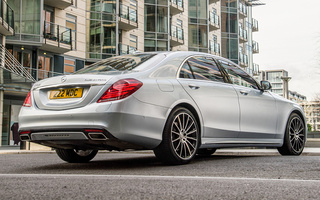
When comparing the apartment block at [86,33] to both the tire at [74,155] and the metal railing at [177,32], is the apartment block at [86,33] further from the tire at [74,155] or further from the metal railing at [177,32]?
the tire at [74,155]

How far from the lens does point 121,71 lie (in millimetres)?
5629

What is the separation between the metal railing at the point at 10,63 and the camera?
2273cm

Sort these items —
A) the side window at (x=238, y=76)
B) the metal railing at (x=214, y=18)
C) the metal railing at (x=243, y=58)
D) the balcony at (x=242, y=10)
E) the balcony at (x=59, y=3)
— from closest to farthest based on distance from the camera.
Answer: the side window at (x=238, y=76) → the balcony at (x=59, y=3) → the metal railing at (x=214, y=18) → the metal railing at (x=243, y=58) → the balcony at (x=242, y=10)

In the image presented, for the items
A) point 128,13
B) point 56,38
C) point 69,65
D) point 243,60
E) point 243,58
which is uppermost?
point 128,13

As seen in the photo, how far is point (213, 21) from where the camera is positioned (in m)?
45.8

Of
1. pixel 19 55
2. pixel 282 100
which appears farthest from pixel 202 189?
pixel 19 55

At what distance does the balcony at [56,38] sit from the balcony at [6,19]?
2.63 metres

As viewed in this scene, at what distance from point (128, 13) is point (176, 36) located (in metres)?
6.58

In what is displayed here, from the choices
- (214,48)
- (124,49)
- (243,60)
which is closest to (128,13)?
(124,49)

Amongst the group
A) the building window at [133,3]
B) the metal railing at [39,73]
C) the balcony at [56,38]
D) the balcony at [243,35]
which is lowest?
the metal railing at [39,73]

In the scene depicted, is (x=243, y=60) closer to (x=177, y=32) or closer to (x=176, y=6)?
(x=177, y=32)

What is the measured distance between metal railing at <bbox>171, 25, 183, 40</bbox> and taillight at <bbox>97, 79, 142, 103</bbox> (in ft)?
110

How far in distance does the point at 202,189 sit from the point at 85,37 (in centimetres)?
2814

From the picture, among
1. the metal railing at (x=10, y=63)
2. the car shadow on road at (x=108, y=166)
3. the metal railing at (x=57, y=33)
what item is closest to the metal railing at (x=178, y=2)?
the metal railing at (x=57, y=33)
